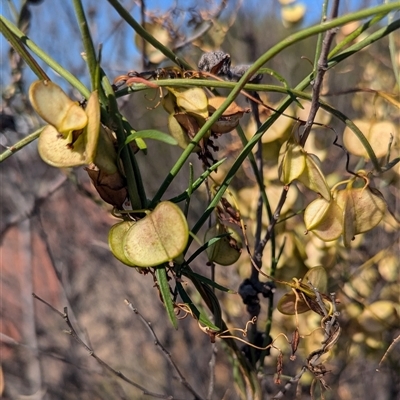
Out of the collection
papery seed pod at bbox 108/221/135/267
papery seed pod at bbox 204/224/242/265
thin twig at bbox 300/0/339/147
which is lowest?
papery seed pod at bbox 108/221/135/267

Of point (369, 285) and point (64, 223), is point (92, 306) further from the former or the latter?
point (369, 285)

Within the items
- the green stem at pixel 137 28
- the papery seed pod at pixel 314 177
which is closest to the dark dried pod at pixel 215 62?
the green stem at pixel 137 28

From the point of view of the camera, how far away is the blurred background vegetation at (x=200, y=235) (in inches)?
33.2

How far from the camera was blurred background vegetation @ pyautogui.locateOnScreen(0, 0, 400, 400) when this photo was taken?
844mm

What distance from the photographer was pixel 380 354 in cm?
87

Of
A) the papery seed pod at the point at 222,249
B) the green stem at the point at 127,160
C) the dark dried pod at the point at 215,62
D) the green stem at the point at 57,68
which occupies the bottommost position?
the papery seed pod at the point at 222,249

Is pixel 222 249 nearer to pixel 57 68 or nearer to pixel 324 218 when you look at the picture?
pixel 324 218

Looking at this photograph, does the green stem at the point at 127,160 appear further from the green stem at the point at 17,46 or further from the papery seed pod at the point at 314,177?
the papery seed pod at the point at 314,177

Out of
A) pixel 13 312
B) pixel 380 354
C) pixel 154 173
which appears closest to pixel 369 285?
pixel 380 354

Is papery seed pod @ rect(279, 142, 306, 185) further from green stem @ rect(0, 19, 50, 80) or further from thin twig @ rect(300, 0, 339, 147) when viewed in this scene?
green stem @ rect(0, 19, 50, 80)

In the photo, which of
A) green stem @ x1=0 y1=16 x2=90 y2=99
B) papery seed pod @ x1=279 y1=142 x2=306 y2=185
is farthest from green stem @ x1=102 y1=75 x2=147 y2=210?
papery seed pod @ x1=279 y1=142 x2=306 y2=185

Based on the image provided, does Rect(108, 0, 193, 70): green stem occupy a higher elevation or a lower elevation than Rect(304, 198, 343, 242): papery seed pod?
higher

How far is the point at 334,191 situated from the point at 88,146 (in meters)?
0.25

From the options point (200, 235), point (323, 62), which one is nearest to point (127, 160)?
point (323, 62)
